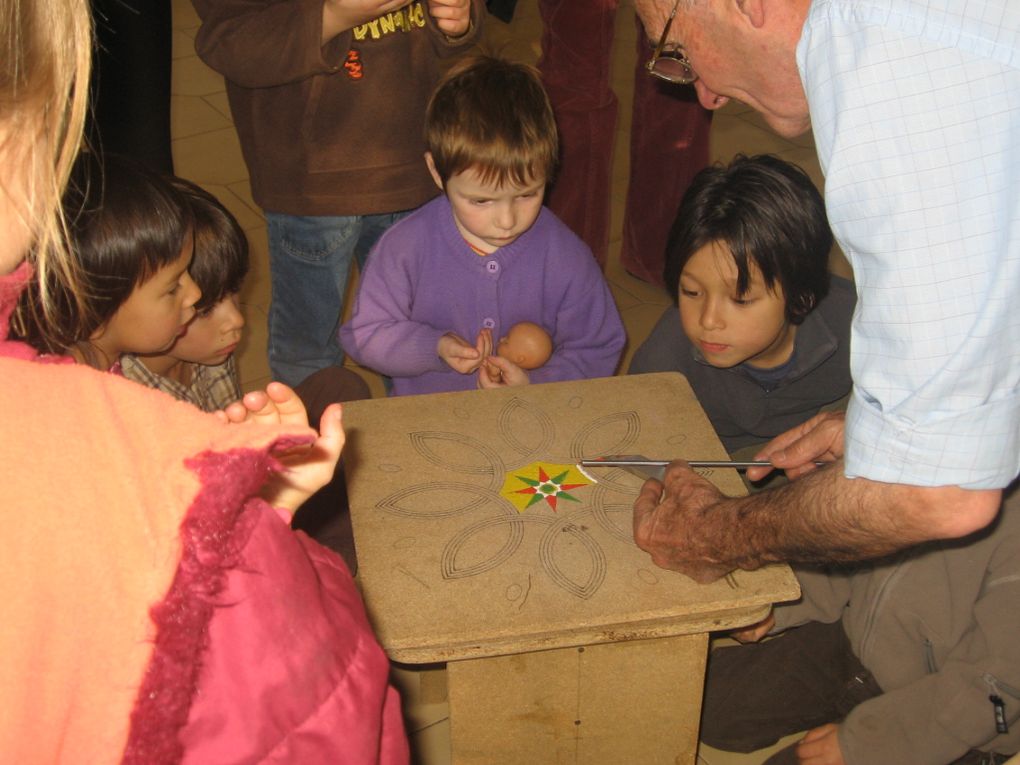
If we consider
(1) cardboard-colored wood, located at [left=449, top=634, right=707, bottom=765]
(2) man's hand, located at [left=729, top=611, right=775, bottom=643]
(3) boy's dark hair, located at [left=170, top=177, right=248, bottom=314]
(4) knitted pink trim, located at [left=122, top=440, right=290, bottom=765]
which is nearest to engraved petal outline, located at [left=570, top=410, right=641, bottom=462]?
(1) cardboard-colored wood, located at [left=449, top=634, right=707, bottom=765]

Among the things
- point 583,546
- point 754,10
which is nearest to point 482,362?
point 583,546

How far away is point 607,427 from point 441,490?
0.85ft

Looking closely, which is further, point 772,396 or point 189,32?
point 189,32

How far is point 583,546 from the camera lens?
1198 mm

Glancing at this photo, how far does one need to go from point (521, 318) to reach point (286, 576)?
3.93 ft

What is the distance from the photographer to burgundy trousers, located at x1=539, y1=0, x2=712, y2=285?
2.23 m

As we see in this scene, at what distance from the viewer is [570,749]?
1.32 m

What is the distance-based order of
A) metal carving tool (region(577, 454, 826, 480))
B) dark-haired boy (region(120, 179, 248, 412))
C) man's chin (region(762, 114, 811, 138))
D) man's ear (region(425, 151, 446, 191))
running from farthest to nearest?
man's ear (region(425, 151, 446, 191)) → dark-haired boy (region(120, 179, 248, 412)) → metal carving tool (region(577, 454, 826, 480)) → man's chin (region(762, 114, 811, 138))

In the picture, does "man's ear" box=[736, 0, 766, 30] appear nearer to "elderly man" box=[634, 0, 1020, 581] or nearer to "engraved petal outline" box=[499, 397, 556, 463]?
"elderly man" box=[634, 0, 1020, 581]

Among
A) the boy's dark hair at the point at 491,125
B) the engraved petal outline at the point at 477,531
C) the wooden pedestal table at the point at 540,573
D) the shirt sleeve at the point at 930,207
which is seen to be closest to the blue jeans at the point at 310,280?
the boy's dark hair at the point at 491,125

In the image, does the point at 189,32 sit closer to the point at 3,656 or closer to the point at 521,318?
the point at 521,318

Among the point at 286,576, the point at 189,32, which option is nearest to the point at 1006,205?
the point at 286,576

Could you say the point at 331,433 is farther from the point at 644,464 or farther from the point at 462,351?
the point at 462,351

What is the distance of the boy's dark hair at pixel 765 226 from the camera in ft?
5.11
